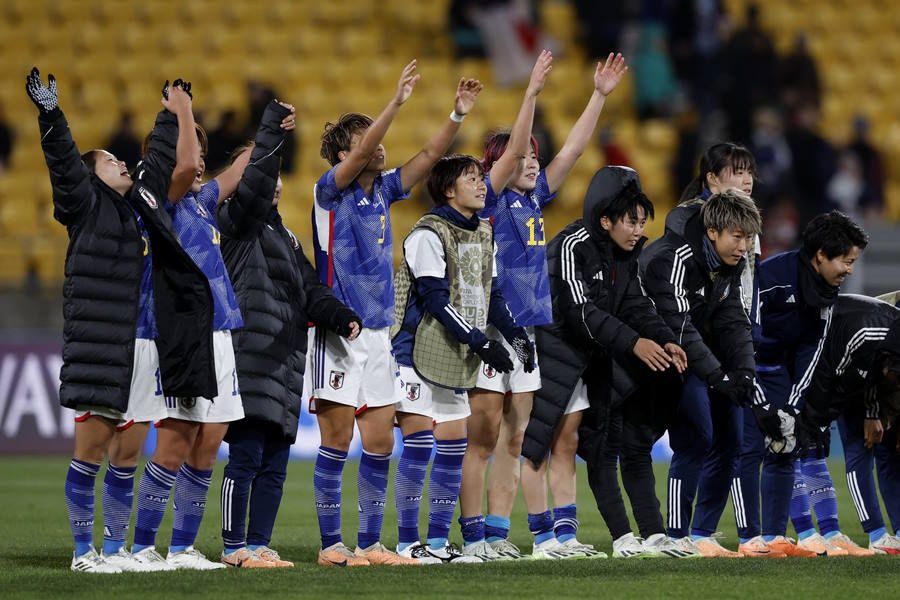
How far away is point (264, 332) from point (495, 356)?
111 centimetres

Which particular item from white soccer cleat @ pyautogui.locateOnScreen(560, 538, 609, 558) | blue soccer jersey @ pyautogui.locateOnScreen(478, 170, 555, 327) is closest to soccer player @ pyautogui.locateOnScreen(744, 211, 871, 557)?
white soccer cleat @ pyautogui.locateOnScreen(560, 538, 609, 558)

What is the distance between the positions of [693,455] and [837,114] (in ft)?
42.9

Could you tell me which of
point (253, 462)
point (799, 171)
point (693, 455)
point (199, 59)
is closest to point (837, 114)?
point (799, 171)

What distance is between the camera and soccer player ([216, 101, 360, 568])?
661cm

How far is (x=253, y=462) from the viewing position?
6.77 metres

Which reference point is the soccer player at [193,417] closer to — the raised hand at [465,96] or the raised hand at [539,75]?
the raised hand at [465,96]

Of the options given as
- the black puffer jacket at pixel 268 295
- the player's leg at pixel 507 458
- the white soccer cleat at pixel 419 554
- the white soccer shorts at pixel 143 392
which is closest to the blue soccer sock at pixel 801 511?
the player's leg at pixel 507 458

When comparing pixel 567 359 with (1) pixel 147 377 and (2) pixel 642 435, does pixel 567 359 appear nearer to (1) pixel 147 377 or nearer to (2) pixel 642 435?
(2) pixel 642 435

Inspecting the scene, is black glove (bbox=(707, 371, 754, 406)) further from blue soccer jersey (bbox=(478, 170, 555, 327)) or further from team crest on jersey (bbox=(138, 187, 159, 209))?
team crest on jersey (bbox=(138, 187, 159, 209))

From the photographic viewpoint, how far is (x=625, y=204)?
722 cm

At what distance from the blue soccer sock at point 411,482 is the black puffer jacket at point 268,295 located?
566mm

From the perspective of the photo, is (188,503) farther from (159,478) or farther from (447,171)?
(447,171)

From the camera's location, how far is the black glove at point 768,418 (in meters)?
7.03

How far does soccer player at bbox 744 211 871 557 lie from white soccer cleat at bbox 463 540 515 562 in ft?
4.33
